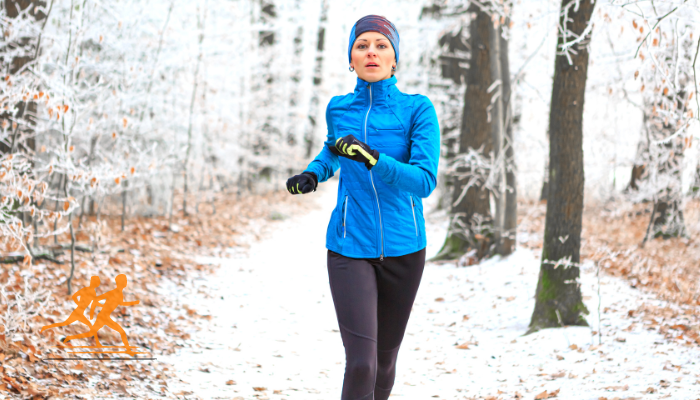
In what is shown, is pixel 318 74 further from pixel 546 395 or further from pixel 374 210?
pixel 374 210

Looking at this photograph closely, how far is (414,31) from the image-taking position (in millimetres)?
14930

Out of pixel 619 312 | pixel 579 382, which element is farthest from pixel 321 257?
pixel 579 382

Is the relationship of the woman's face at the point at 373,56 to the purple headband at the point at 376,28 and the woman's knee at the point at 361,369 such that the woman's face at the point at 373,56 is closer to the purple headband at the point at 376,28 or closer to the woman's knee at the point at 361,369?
the purple headband at the point at 376,28

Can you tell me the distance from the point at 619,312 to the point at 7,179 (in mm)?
6521

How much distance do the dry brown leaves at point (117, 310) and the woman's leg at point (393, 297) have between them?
208 centimetres

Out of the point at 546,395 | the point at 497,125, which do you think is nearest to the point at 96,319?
the point at 546,395

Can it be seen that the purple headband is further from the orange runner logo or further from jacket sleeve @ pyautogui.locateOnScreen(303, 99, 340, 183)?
the orange runner logo

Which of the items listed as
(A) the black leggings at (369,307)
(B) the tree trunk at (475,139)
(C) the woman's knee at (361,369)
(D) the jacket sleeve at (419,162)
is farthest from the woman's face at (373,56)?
(B) the tree trunk at (475,139)

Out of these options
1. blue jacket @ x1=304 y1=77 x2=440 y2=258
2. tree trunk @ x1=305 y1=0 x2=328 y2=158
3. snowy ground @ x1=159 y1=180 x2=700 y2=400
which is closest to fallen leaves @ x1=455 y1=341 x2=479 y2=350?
snowy ground @ x1=159 y1=180 x2=700 y2=400

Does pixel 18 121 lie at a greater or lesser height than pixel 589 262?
greater

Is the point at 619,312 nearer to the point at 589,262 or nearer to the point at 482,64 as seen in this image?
the point at 589,262

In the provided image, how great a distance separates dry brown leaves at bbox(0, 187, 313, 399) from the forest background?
0.25ft

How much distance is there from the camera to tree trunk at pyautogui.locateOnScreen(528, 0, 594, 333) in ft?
18.5

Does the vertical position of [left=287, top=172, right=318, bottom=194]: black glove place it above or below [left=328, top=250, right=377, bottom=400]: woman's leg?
above
